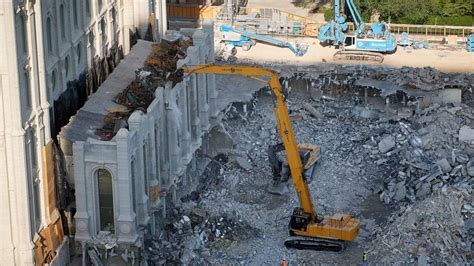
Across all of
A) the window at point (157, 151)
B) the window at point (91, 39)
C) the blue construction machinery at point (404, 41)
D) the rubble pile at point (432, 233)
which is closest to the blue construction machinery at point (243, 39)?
the blue construction machinery at point (404, 41)

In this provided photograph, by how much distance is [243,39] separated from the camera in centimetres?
8162

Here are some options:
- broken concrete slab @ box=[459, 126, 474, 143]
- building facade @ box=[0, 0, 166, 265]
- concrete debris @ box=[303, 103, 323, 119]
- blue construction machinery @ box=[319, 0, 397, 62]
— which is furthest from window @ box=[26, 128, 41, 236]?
blue construction machinery @ box=[319, 0, 397, 62]

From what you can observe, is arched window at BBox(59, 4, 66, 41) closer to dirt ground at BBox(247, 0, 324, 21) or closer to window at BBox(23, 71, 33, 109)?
window at BBox(23, 71, 33, 109)

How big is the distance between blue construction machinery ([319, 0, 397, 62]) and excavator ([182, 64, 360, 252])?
22899 millimetres

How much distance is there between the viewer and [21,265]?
50.2 metres

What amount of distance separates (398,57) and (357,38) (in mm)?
2734

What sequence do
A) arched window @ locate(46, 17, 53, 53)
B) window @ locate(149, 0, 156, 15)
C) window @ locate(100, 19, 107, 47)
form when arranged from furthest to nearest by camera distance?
1. window @ locate(149, 0, 156, 15)
2. window @ locate(100, 19, 107, 47)
3. arched window @ locate(46, 17, 53, 53)

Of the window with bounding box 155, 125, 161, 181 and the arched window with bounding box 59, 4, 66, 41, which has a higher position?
the arched window with bounding box 59, 4, 66, 41

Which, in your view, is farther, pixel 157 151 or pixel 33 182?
pixel 157 151

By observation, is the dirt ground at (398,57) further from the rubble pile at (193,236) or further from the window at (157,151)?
the window at (157,151)

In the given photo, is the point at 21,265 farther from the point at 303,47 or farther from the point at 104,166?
the point at 303,47

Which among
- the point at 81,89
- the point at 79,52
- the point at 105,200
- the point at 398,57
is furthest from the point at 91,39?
the point at 398,57

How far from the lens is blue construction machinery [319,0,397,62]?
79.8m

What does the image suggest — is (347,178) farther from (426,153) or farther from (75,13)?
(75,13)
